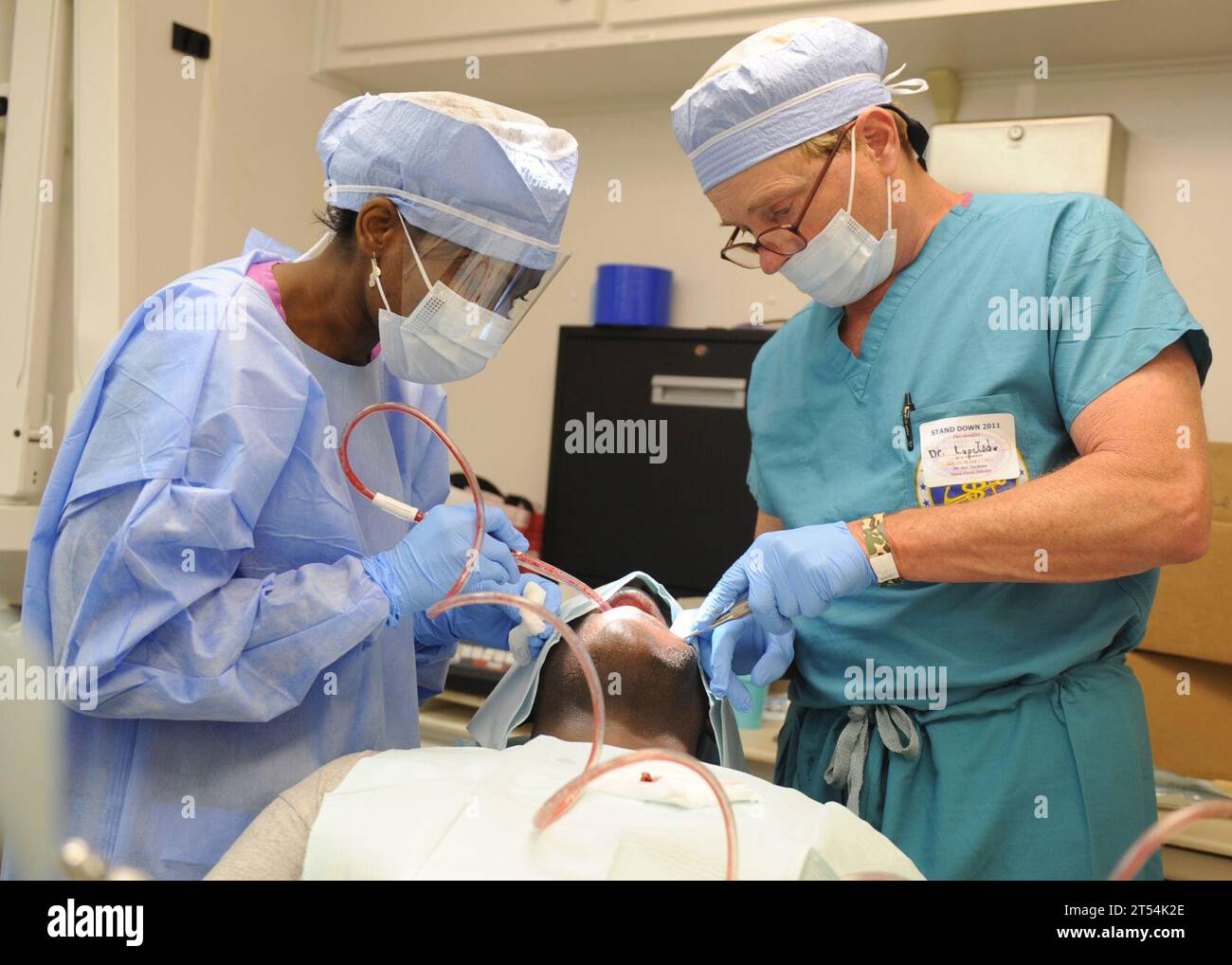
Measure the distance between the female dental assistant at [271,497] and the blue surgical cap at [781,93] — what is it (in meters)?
0.19

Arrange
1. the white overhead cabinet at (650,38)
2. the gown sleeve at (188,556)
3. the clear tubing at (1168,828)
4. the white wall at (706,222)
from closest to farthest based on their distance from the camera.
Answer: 1. the clear tubing at (1168,828)
2. the gown sleeve at (188,556)
3. the white overhead cabinet at (650,38)
4. the white wall at (706,222)

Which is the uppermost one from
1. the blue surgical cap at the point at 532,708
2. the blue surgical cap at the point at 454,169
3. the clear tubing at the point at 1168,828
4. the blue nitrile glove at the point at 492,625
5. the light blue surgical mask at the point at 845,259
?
the blue surgical cap at the point at 454,169

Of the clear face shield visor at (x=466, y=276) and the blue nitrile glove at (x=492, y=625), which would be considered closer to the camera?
the clear face shield visor at (x=466, y=276)

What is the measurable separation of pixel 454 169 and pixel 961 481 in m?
0.70

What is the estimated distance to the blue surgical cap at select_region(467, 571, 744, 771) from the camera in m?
1.51

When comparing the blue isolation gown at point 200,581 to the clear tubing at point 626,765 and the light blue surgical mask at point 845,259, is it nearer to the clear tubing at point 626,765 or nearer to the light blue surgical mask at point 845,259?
the clear tubing at point 626,765

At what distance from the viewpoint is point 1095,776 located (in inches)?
52.8

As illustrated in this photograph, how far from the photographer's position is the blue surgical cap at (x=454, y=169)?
1.36m

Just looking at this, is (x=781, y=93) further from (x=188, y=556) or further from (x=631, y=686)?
(x=188, y=556)

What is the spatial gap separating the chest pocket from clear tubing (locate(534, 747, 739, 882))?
59 cm

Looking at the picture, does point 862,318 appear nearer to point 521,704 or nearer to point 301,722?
point 521,704

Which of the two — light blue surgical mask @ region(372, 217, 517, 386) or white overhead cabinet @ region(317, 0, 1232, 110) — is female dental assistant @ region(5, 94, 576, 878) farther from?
white overhead cabinet @ region(317, 0, 1232, 110)

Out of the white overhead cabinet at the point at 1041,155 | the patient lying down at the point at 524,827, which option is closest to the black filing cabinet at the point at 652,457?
the white overhead cabinet at the point at 1041,155
